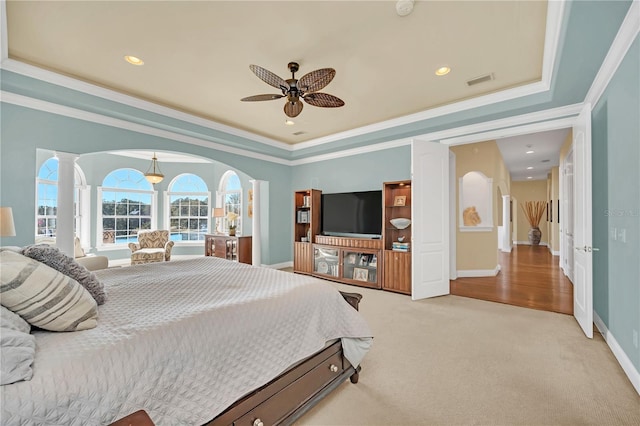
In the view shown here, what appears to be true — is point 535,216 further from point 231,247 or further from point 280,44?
point 280,44

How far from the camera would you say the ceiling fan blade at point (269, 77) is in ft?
7.98

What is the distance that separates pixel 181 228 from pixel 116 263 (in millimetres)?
1732

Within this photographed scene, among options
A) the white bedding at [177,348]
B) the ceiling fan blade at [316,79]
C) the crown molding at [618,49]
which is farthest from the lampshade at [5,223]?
the crown molding at [618,49]

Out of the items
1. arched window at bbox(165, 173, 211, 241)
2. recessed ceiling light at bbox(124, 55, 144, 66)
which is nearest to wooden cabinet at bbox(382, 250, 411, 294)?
recessed ceiling light at bbox(124, 55, 144, 66)

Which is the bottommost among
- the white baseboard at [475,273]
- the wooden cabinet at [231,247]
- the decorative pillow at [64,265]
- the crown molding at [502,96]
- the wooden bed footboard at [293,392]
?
the white baseboard at [475,273]

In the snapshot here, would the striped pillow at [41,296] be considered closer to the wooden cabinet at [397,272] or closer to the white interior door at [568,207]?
the wooden cabinet at [397,272]

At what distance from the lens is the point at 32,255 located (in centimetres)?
130

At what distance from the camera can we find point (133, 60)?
2949mm

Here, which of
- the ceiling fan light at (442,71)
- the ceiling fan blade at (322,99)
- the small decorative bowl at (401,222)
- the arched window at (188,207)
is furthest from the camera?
the arched window at (188,207)

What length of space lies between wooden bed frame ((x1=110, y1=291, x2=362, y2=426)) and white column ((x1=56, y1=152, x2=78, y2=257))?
3.67 metres

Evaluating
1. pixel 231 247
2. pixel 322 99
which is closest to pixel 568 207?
pixel 322 99

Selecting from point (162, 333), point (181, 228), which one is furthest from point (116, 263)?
point (162, 333)

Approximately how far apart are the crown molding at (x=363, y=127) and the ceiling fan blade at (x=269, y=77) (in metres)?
1.93

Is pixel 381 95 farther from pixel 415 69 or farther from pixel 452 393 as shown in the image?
pixel 452 393
